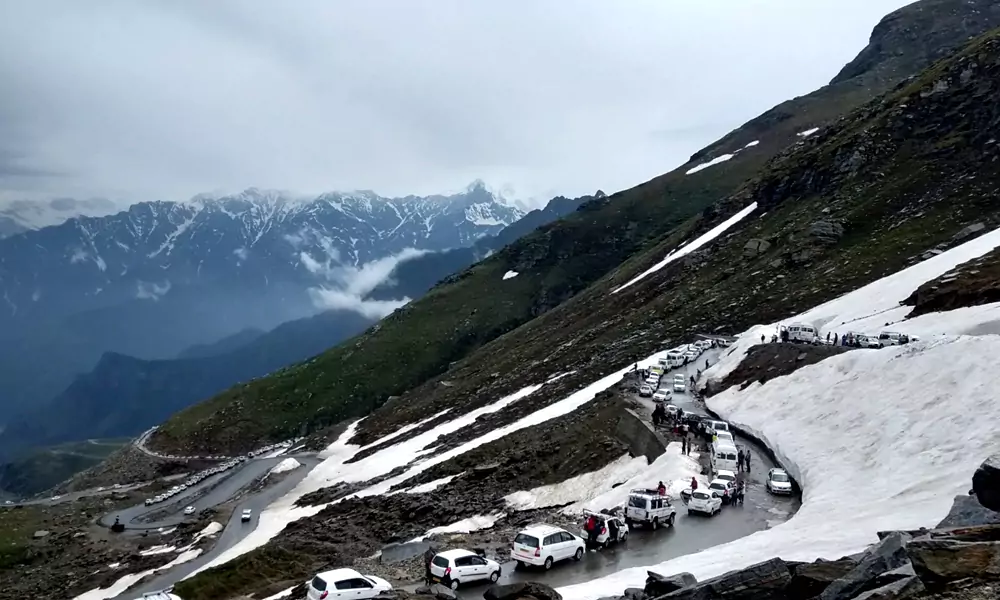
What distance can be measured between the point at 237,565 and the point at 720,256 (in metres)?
68.6

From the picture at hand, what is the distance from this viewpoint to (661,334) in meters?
71.3

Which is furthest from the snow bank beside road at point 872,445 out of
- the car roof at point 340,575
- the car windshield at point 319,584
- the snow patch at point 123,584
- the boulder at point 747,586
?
the snow patch at point 123,584

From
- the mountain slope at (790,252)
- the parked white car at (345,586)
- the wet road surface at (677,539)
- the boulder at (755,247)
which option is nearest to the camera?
the parked white car at (345,586)

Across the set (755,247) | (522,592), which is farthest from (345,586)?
(755,247)

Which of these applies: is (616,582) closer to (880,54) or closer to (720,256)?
(720,256)

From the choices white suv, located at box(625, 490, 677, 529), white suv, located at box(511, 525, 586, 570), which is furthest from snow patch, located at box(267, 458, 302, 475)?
white suv, located at box(511, 525, 586, 570)

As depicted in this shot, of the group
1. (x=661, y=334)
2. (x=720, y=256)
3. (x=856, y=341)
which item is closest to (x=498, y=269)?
(x=720, y=256)

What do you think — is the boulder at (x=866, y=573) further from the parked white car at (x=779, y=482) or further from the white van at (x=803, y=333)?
the white van at (x=803, y=333)

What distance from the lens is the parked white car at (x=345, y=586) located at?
2047cm

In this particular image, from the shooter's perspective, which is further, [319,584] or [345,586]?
[319,584]

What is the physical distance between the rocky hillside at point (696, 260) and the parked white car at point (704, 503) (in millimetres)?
34541

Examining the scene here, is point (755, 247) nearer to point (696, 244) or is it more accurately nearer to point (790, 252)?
point (790, 252)

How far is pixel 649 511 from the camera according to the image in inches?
1077

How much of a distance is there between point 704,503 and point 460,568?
11.5m
